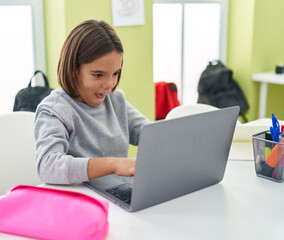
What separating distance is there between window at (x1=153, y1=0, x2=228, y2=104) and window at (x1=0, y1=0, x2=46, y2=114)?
812 millimetres

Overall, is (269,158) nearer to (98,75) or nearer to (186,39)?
(98,75)

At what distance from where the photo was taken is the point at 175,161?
3.12 feet

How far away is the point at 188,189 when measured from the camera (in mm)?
1034

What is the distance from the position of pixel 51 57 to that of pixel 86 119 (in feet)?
3.58

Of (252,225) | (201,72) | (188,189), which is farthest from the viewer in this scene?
(201,72)

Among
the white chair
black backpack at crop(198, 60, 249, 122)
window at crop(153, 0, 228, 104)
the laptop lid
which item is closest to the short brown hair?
the laptop lid

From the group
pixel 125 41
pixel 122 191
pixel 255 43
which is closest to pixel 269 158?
pixel 122 191

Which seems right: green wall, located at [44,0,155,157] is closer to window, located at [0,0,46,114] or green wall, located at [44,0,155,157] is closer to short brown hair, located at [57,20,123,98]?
window, located at [0,0,46,114]

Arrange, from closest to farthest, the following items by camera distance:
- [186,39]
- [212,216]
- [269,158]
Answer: [212,216] → [269,158] → [186,39]

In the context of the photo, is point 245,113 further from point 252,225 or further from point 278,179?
point 252,225

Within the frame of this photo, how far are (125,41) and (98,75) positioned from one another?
1.24 meters

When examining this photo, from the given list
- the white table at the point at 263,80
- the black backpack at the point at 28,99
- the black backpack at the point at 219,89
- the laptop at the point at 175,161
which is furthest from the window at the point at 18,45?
the white table at the point at 263,80

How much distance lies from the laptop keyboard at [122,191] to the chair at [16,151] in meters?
0.46

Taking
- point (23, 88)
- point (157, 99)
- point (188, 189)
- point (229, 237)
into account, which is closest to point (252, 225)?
point (229, 237)
